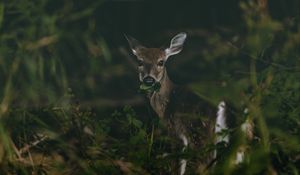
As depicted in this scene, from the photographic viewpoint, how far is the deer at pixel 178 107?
18.4 feet

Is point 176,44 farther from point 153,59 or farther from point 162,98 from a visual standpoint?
point 162,98

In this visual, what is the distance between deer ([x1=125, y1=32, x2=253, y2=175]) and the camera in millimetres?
5595

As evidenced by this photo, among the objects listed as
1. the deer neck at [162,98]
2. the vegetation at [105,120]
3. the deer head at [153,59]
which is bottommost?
the deer neck at [162,98]

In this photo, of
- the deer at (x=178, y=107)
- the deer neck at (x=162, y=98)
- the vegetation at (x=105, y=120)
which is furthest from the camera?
the deer neck at (x=162, y=98)

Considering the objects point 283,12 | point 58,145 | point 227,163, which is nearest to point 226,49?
point 283,12

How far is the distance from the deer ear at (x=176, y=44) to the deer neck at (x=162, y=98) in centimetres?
30

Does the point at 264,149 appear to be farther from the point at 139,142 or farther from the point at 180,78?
the point at 180,78

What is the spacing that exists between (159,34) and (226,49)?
8.37 ft

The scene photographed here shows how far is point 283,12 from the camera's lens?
9.88 metres

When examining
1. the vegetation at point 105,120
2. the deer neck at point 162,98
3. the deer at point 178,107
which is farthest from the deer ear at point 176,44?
the vegetation at point 105,120

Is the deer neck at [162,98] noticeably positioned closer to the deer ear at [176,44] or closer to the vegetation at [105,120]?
the vegetation at [105,120]

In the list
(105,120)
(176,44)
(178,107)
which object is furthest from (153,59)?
(105,120)

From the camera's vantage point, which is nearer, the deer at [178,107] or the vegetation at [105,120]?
the vegetation at [105,120]

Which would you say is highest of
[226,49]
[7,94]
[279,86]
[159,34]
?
[7,94]
